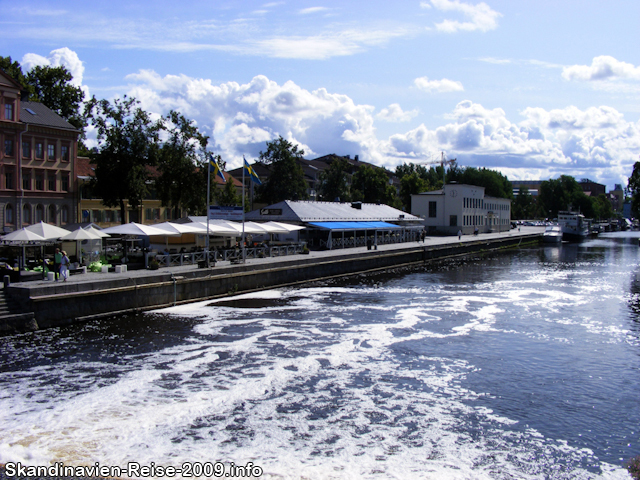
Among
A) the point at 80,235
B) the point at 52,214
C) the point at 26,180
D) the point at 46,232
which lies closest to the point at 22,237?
the point at 46,232

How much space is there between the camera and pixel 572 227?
11006 cm

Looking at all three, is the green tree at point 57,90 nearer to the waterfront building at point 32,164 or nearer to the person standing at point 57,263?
the waterfront building at point 32,164

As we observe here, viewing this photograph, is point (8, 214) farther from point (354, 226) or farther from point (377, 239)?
point (377, 239)

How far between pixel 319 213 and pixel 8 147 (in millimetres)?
28564

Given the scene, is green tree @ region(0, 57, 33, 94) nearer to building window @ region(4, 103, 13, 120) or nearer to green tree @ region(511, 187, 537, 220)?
building window @ region(4, 103, 13, 120)

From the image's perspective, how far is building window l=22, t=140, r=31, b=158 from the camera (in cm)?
4847

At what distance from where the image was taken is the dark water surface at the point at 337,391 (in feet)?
44.5

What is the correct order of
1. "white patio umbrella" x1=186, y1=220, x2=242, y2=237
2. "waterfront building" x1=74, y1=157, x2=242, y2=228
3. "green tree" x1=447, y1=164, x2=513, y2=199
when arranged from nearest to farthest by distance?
"white patio umbrella" x1=186, y1=220, x2=242, y2=237 < "waterfront building" x1=74, y1=157, x2=242, y2=228 < "green tree" x1=447, y1=164, x2=513, y2=199

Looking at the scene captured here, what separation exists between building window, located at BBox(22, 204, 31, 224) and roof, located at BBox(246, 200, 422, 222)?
19.5 m

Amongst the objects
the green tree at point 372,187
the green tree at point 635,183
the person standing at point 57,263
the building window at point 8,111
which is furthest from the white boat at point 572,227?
the person standing at point 57,263

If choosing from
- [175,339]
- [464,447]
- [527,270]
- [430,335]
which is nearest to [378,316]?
[430,335]

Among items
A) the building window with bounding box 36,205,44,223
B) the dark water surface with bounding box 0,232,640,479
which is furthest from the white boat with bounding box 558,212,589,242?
the building window with bounding box 36,205,44,223

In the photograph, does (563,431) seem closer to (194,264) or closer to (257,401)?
(257,401)

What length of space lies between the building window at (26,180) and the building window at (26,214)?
160cm
